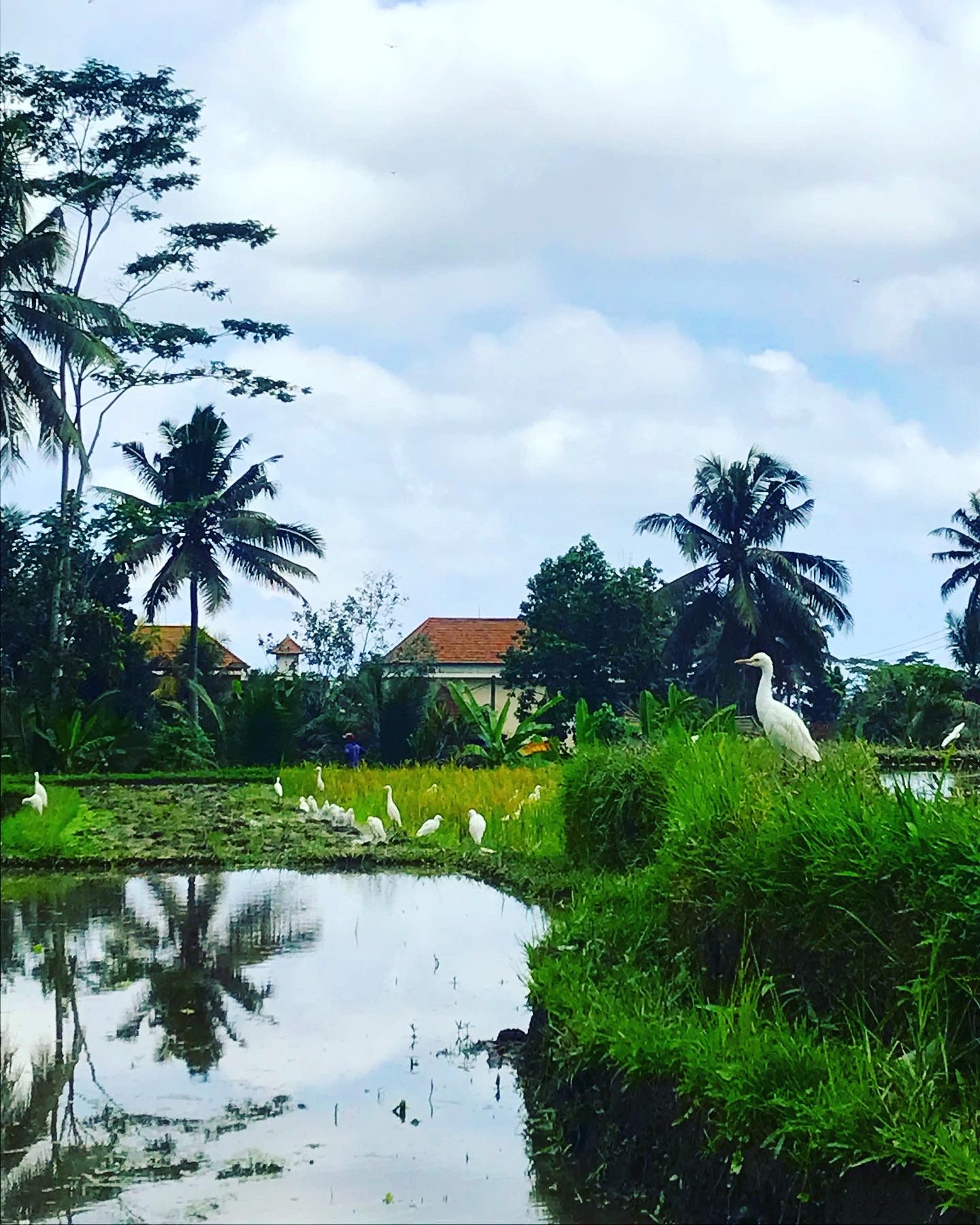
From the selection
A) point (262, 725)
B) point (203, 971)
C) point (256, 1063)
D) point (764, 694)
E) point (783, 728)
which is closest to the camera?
point (256, 1063)

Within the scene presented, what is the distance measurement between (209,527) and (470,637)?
1791 centimetres

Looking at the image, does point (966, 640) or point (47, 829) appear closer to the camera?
point (47, 829)

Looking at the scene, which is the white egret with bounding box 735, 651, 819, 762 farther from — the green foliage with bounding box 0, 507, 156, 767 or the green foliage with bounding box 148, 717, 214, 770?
the green foliage with bounding box 148, 717, 214, 770

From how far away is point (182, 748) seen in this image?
23.1 meters

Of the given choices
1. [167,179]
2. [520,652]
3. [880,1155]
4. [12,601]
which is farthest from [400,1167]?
[520,652]

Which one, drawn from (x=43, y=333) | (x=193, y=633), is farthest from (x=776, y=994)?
(x=193, y=633)

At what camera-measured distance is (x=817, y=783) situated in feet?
21.6

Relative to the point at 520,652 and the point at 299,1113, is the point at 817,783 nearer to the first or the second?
the point at 299,1113

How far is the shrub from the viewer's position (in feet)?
34.3

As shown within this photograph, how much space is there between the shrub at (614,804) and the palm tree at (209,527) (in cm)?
1658

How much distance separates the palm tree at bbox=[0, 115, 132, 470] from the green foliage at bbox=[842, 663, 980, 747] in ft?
46.8

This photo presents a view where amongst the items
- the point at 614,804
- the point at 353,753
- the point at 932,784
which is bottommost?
the point at 614,804

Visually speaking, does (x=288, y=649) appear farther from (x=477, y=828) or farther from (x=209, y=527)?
(x=477, y=828)

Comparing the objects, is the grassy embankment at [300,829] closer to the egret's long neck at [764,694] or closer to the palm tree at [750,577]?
the egret's long neck at [764,694]
